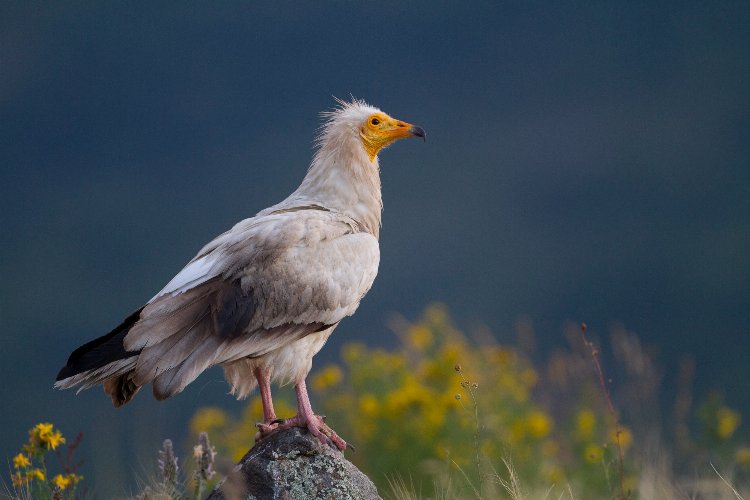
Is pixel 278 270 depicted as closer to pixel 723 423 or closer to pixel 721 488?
pixel 721 488

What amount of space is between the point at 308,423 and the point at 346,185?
1811 mm

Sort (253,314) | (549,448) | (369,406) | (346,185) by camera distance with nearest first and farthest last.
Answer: (253,314) → (346,185) → (369,406) → (549,448)

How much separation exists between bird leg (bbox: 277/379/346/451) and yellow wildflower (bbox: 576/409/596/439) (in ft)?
11.5

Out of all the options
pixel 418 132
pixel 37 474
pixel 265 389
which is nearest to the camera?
pixel 37 474

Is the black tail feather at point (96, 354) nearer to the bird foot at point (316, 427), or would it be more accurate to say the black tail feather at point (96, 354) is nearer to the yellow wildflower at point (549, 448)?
the bird foot at point (316, 427)

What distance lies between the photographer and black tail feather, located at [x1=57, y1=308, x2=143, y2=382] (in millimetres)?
5703

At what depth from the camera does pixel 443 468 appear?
305 inches

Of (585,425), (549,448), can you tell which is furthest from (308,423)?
(585,425)

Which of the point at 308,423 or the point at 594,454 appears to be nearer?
the point at 308,423

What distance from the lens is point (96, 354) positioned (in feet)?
18.8

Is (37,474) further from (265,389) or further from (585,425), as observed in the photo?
(585,425)

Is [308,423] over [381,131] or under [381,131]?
under

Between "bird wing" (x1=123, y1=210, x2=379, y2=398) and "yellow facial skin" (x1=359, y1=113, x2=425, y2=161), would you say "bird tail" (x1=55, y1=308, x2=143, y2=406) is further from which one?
"yellow facial skin" (x1=359, y1=113, x2=425, y2=161)

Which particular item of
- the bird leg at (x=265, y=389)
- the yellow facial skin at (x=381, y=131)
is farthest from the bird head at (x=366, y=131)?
the bird leg at (x=265, y=389)
